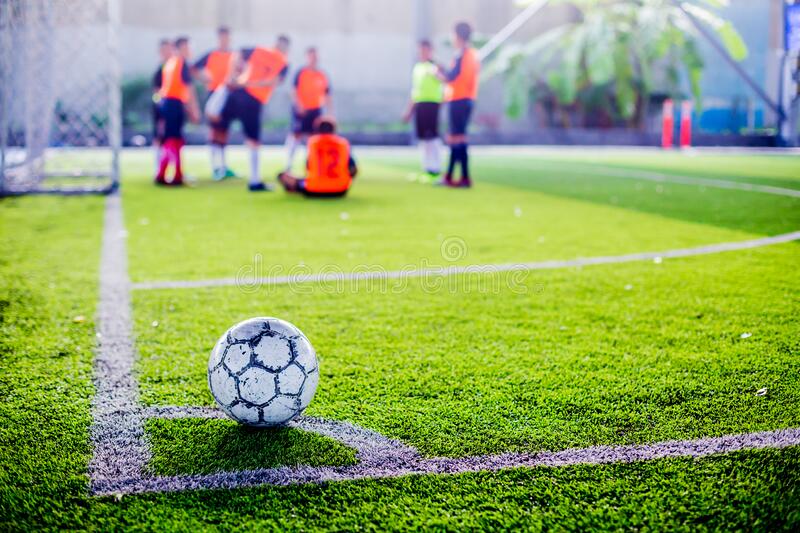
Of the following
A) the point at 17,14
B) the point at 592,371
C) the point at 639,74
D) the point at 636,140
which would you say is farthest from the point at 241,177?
the point at 639,74

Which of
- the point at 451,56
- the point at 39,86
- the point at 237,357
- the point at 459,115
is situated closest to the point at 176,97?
the point at 39,86

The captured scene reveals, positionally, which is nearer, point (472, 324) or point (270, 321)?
point (270, 321)

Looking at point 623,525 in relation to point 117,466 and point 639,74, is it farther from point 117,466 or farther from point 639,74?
point 639,74

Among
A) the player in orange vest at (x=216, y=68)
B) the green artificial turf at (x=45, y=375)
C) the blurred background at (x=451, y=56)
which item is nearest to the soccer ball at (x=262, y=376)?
the green artificial turf at (x=45, y=375)

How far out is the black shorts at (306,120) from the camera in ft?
38.8

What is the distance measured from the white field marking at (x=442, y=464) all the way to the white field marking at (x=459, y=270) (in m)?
2.36

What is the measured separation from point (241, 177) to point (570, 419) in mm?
10409

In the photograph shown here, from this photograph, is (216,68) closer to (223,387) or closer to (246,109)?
(246,109)

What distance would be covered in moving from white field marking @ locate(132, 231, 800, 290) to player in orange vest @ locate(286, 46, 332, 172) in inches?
278

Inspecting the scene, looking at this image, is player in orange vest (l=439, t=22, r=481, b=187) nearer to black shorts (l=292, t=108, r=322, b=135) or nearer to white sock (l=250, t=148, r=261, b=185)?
black shorts (l=292, t=108, r=322, b=135)

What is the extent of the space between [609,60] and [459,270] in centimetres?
2250

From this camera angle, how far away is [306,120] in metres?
11.9

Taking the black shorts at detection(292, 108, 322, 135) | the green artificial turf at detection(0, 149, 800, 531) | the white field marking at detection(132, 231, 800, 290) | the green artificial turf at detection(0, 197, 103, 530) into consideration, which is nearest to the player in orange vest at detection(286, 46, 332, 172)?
the black shorts at detection(292, 108, 322, 135)

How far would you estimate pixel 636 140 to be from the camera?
25.8m
